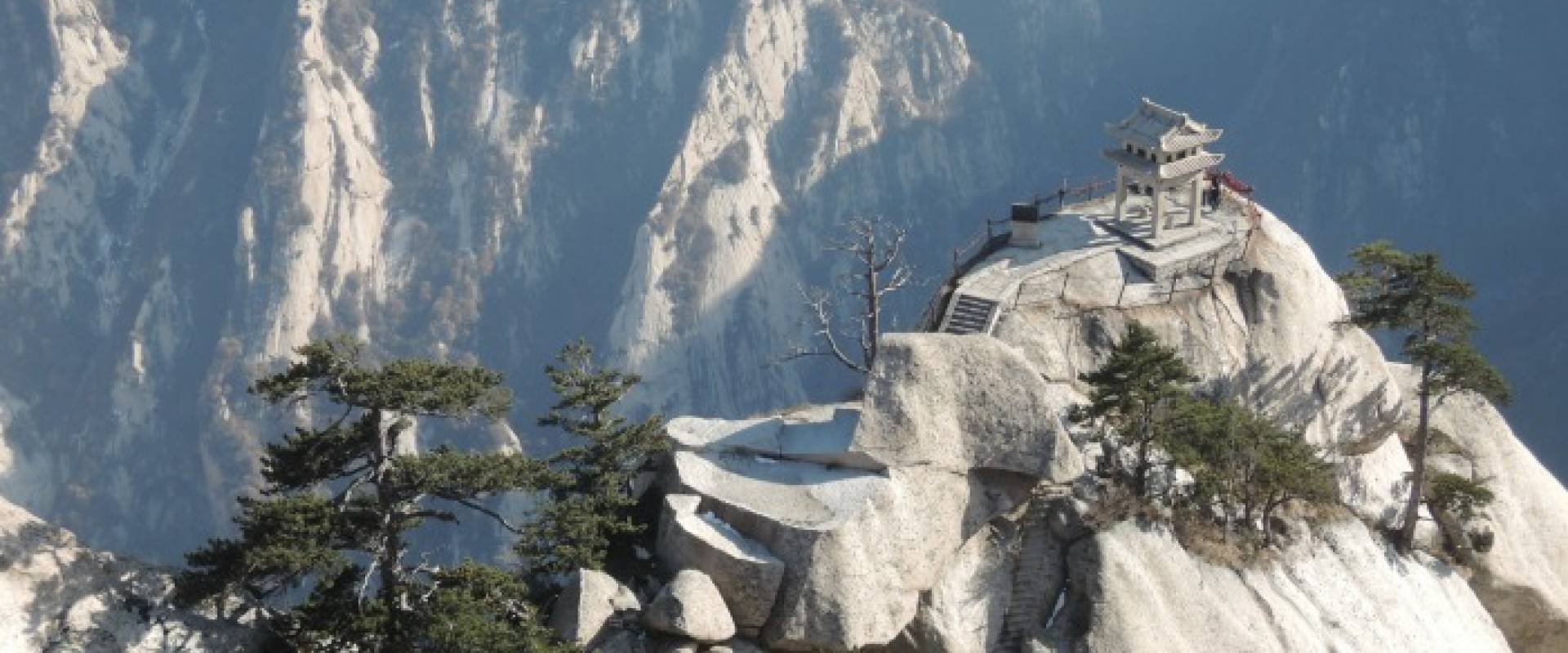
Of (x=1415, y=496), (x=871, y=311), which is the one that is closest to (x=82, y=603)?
(x=871, y=311)

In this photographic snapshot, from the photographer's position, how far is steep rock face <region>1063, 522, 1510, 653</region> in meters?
40.8

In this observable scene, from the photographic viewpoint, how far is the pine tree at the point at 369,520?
32500mm

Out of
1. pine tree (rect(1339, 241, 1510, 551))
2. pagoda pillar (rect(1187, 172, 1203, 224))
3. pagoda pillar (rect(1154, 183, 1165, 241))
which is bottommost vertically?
pine tree (rect(1339, 241, 1510, 551))

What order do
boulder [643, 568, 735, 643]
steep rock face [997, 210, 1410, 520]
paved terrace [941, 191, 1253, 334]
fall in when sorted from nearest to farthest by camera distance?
boulder [643, 568, 735, 643]
steep rock face [997, 210, 1410, 520]
paved terrace [941, 191, 1253, 334]

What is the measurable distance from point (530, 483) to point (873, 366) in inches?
424

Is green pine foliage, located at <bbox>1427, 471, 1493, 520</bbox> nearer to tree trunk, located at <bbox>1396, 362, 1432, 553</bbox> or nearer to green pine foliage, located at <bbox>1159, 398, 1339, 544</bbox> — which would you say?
tree trunk, located at <bbox>1396, 362, 1432, 553</bbox>

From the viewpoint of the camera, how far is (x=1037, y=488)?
4316cm

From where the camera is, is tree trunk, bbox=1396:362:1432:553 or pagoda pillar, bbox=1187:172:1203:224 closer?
tree trunk, bbox=1396:362:1432:553

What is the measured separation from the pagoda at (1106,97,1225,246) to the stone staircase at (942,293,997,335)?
28.8 ft

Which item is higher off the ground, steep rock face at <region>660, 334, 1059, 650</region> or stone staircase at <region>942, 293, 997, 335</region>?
stone staircase at <region>942, 293, 997, 335</region>

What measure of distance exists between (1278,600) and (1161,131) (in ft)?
59.7

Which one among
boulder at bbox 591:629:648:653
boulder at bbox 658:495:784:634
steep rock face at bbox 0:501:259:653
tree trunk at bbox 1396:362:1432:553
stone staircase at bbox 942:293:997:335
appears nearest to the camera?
steep rock face at bbox 0:501:259:653

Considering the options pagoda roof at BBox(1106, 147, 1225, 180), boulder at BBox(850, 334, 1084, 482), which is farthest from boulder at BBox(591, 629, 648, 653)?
pagoda roof at BBox(1106, 147, 1225, 180)

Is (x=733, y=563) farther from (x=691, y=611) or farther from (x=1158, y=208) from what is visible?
(x=1158, y=208)
